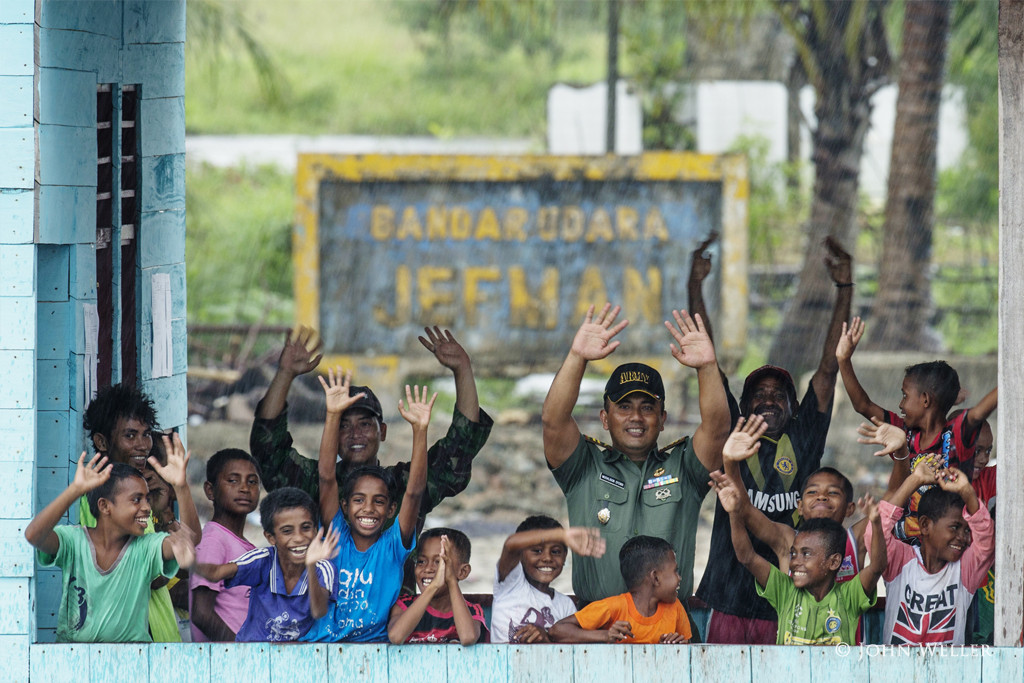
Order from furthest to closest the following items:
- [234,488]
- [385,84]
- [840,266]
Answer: [385,84] → [840,266] → [234,488]

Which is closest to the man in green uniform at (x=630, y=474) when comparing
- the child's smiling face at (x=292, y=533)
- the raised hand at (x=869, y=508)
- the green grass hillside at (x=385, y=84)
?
the raised hand at (x=869, y=508)

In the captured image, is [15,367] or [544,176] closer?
[15,367]

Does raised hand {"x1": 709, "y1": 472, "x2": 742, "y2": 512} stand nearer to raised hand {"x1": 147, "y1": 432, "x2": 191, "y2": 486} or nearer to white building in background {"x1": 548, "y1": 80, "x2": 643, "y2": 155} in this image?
raised hand {"x1": 147, "y1": 432, "x2": 191, "y2": 486}

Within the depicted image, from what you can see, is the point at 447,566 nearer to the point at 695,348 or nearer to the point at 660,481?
the point at 660,481

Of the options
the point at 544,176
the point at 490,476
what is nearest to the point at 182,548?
the point at 490,476

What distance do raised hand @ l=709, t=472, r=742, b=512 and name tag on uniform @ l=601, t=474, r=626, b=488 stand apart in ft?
1.25

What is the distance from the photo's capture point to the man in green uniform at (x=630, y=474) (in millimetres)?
4383

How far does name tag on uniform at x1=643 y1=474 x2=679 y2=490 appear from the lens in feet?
14.6

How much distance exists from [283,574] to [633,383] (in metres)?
1.29

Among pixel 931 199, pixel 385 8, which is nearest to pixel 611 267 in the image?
pixel 931 199

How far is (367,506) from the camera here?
433 centimetres

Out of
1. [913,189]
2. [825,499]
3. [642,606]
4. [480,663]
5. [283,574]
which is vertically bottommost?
[480,663]

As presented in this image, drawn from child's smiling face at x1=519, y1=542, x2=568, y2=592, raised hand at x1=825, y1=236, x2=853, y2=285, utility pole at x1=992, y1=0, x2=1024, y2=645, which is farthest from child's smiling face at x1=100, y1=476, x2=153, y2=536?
raised hand at x1=825, y1=236, x2=853, y2=285

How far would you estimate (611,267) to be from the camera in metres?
11.5
